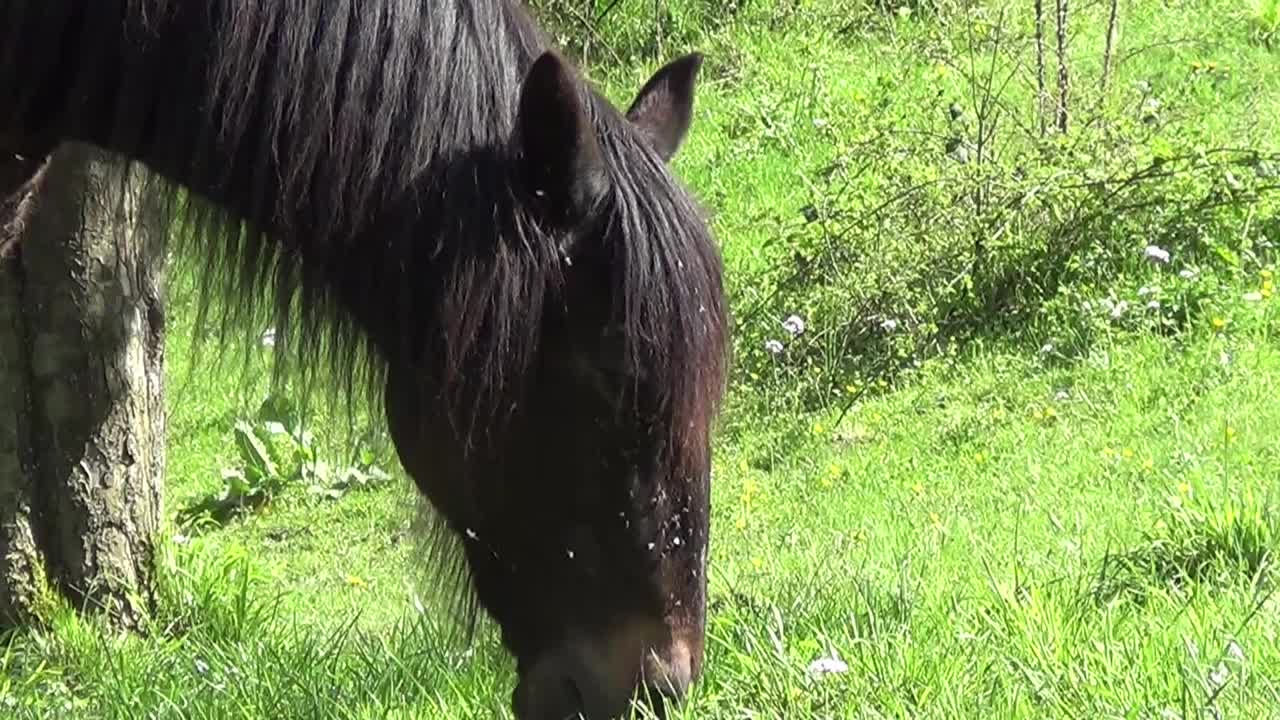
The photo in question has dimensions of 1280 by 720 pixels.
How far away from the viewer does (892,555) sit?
4473 mm

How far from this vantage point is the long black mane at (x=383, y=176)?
9.12 ft

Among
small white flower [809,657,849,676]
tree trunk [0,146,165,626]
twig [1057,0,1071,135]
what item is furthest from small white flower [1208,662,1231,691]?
twig [1057,0,1071,135]

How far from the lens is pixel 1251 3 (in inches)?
395

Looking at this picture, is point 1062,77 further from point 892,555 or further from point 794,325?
point 892,555

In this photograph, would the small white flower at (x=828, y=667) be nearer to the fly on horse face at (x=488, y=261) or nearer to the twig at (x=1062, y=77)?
the fly on horse face at (x=488, y=261)

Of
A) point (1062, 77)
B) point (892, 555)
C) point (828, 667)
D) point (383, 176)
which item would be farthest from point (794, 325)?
point (828, 667)

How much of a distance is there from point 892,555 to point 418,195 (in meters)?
2.15

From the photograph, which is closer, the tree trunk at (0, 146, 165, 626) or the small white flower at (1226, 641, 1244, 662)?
the small white flower at (1226, 641, 1244, 662)

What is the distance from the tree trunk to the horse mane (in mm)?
1781

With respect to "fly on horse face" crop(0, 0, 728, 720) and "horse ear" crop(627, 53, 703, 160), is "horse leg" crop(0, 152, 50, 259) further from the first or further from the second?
"horse ear" crop(627, 53, 703, 160)

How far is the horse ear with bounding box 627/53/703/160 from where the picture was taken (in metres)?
3.24

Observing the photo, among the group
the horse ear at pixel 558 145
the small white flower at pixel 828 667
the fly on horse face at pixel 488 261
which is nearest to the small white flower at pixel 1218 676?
the small white flower at pixel 828 667

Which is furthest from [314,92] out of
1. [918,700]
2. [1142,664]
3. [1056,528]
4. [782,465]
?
[782,465]

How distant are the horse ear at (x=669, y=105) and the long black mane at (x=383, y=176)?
292 millimetres
